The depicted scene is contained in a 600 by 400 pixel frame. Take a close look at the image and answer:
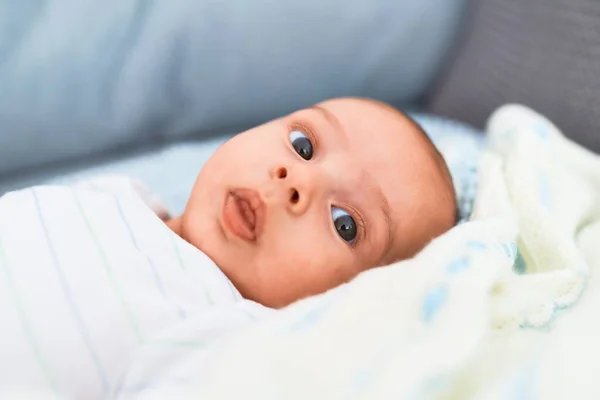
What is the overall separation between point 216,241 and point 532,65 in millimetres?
626

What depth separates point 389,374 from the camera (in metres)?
0.58

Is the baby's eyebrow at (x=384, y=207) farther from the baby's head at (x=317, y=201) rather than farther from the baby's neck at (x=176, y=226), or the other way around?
the baby's neck at (x=176, y=226)

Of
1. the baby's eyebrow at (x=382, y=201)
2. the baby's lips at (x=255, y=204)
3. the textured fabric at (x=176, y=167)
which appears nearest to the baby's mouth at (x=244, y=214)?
the baby's lips at (x=255, y=204)

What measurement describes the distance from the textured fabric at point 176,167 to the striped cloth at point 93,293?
291 millimetres

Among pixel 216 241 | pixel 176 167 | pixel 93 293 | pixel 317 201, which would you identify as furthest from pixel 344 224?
pixel 176 167

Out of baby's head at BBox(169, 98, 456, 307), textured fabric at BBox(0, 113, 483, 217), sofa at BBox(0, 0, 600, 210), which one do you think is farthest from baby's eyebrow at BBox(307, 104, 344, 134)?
sofa at BBox(0, 0, 600, 210)

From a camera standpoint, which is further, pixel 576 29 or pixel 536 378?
pixel 576 29

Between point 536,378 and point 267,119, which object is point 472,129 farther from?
point 536,378

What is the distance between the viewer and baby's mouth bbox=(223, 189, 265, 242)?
0.80 m

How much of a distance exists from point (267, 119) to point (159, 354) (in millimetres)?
670

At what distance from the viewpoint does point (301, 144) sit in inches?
34.4

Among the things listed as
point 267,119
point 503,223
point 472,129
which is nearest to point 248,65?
point 267,119

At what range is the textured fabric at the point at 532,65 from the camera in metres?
1.07

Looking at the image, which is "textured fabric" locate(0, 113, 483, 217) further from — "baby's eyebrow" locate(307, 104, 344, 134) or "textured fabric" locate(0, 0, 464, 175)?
"baby's eyebrow" locate(307, 104, 344, 134)
